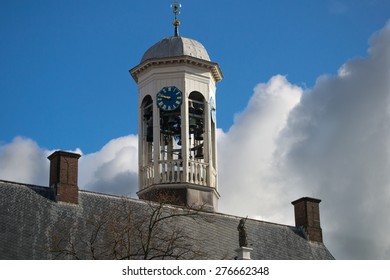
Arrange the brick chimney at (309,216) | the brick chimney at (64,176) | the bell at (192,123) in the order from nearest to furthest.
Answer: the brick chimney at (64,176) < the brick chimney at (309,216) < the bell at (192,123)

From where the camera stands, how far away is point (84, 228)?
36688 mm

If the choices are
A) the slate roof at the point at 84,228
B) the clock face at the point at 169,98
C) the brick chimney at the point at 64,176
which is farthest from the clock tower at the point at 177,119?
the brick chimney at the point at 64,176

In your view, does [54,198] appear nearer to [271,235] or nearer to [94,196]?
[94,196]

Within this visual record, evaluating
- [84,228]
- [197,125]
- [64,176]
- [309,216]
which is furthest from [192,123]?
[84,228]

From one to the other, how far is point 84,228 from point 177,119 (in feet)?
33.5

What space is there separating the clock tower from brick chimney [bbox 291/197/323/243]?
406 centimetres

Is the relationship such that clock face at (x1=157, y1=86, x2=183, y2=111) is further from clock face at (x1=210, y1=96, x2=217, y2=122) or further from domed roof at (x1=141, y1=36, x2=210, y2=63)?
clock face at (x1=210, y1=96, x2=217, y2=122)

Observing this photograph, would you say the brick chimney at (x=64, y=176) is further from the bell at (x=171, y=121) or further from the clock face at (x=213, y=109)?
the clock face at (x=213, y=109)

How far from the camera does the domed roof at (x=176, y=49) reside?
4559 cm

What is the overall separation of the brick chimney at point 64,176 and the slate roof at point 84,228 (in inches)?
12.4

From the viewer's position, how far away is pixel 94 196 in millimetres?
38688

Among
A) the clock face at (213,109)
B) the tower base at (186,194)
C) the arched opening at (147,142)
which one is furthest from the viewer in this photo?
the clock face at (213,109)

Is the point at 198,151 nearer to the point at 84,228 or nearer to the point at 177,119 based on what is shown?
the point at 177,119
